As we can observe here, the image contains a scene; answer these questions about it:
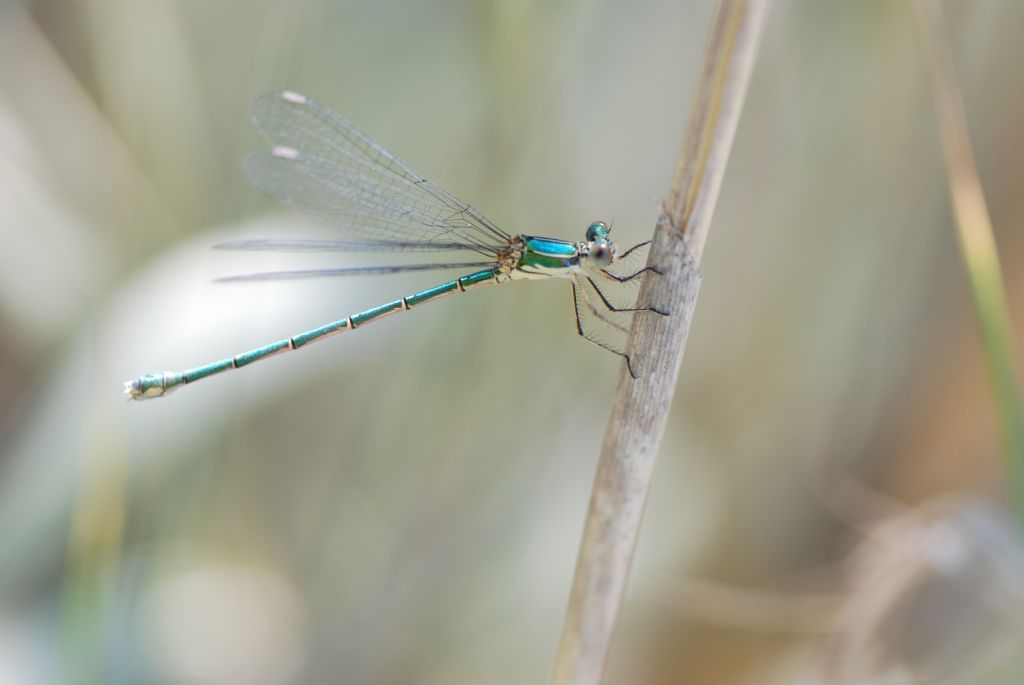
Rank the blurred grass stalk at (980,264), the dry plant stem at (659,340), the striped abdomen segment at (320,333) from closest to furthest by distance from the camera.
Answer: the dry plant stem at (659,340)
the blurred grass stalk at (980,264)
the striped abdomen segment at (320,333)

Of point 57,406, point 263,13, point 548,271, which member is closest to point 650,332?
point 548,271

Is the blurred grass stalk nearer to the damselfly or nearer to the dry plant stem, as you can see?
the dry plant stem

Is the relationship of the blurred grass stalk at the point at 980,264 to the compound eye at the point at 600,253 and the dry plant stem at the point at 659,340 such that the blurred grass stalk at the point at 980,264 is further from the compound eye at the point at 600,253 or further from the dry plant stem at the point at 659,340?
the compound eye at the point at 600,253

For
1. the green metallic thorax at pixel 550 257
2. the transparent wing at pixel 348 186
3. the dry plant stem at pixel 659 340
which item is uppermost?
the transparent wing at pixel 348 186

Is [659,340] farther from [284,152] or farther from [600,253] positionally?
[284,152]

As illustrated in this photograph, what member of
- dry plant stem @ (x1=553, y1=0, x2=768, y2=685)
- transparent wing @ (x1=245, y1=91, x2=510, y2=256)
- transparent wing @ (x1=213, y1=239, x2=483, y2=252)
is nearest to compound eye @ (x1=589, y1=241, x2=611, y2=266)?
transparent wing @ (x1=245, y1=91, x2=510, y2=256)

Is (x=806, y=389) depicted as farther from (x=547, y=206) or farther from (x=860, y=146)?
(x=547, y=206)

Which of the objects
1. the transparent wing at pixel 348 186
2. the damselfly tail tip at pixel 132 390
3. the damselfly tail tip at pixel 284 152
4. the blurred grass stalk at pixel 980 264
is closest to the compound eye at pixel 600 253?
the transparent wing at pixel 348 186
